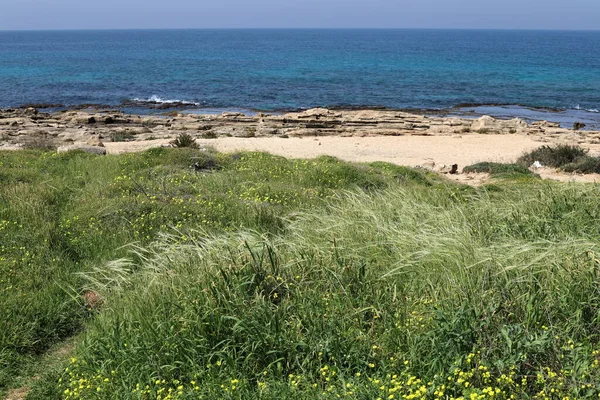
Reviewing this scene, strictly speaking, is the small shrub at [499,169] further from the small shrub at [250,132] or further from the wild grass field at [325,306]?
the small shrub at [250,132]

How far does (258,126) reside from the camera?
116 ft

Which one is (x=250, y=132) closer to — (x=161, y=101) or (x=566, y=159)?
(x=566, y=159)

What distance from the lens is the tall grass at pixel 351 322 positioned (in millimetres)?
4676

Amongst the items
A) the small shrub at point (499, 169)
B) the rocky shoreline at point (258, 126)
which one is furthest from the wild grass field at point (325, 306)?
the rocky shoreline at point (258, 126)

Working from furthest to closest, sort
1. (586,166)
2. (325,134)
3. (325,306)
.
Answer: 1. (325,134)
2. (586,166)
3. (325,306)

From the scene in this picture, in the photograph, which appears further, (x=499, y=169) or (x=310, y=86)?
(x=310, y=86)

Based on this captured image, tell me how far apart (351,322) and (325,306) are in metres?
0.33

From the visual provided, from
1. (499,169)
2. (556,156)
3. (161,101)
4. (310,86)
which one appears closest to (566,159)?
(556,156)

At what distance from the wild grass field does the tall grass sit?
0.02 metres

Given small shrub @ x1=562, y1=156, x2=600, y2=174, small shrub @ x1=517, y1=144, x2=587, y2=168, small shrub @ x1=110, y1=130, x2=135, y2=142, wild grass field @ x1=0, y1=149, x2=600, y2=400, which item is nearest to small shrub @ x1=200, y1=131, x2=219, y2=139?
small shrub @ x1=110, y1=130, x2=135, y2=142

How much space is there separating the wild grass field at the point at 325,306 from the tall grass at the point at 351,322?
0.02m

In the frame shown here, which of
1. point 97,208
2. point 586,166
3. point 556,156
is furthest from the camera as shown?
point 556,156

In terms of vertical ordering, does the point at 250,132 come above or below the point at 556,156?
below

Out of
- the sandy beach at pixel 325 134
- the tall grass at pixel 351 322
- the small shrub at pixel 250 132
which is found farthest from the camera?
the small shrub at pixel 250 132
